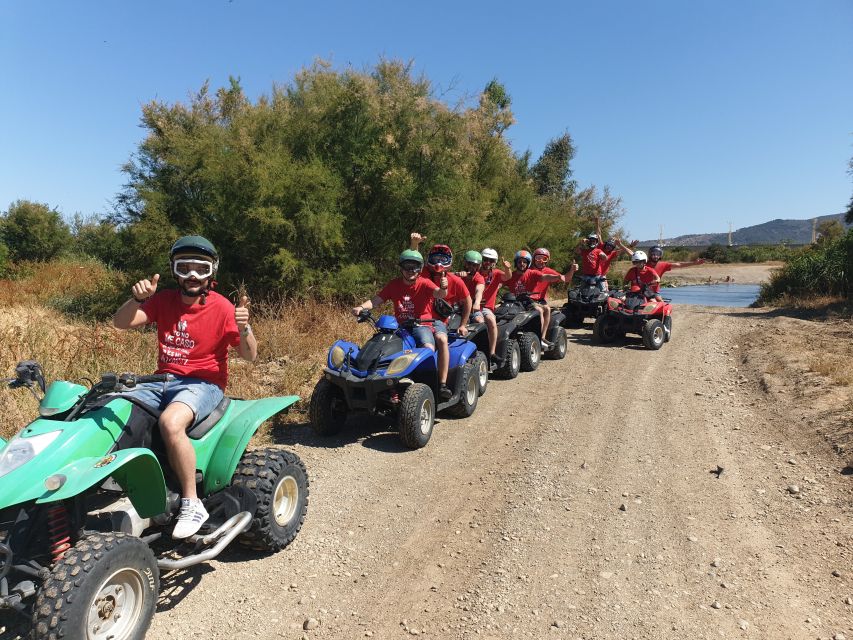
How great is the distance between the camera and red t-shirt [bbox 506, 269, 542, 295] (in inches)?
406

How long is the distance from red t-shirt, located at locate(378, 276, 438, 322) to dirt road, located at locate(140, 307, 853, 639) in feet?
4.45

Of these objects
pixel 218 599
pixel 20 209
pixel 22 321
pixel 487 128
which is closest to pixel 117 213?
pixel 22 321

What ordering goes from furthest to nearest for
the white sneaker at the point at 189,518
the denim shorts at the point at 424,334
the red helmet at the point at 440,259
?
the red helmet at the point at 440,259 → the denim shorts at the point at 424,334 → the white sneaker at the point at 189,518

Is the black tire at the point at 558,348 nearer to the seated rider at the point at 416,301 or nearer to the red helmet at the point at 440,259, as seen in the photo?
the red helmet at the point at 440,259

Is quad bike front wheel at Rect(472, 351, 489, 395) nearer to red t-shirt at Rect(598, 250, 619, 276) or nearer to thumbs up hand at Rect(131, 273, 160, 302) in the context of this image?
thumbs up hand at Rect(131, 273, 160, 302)

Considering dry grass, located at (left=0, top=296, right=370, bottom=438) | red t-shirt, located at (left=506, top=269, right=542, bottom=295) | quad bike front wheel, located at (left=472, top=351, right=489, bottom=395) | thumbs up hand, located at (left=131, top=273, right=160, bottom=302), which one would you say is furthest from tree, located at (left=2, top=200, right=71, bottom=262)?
thumbs up hand, located at (left=131, top=273, right=160, bottom=302)

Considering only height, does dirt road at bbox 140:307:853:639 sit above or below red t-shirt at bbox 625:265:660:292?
below

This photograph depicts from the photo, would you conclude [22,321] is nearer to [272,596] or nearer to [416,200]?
[416,200]

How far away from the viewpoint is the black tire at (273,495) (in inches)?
141

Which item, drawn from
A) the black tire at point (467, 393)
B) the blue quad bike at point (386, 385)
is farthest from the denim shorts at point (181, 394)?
the black tire at point (467, 393)

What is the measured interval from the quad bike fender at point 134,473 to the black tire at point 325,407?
2.92m

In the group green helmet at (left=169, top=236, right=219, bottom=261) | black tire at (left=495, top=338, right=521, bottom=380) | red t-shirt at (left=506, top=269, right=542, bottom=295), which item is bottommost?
black tire at (left=495, top=338, right=521, bottom=380)

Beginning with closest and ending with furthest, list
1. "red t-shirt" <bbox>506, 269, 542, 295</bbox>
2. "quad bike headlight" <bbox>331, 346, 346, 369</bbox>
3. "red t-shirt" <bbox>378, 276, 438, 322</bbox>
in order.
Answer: "quad bike headlight" <bbox>331, 346, 346, 369</bbox> → "red t-shirt" <bbox>378, 276, 438, 322</bbox> → "red t-shirt" <bbox>506, 269, 542, 295</bbox>

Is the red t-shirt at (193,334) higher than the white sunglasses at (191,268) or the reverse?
the reverse
